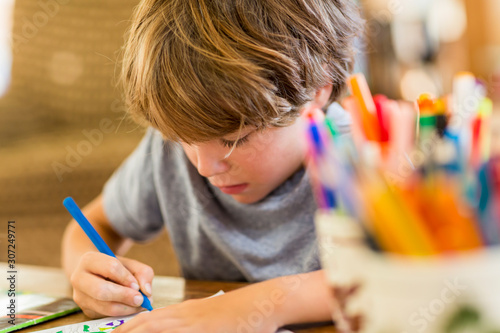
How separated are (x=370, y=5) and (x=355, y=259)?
9.89 ft

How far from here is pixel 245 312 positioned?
0.46 m

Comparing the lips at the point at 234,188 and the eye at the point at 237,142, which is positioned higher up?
the eye at the point at 237,142

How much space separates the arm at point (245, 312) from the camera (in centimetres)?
44

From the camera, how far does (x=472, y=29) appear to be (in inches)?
121

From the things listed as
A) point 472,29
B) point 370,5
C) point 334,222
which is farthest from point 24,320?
point 472,29

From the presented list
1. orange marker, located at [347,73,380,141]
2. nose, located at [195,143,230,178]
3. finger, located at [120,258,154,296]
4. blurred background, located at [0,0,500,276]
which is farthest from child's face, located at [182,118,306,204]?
blurred background, located at [0,0,500,276]

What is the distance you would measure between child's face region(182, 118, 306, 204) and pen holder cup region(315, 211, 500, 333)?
0.31 metres

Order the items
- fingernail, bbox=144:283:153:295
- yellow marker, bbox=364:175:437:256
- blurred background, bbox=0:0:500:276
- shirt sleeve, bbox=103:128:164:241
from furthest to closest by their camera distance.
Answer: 1. blurred background, bbox=0:0:500:276
2. shirt sleeve, bbox=103:128:164:241
3. fingernail, bbox=144:283:153:295
4. yellow marker, bbox=364:175:437:256

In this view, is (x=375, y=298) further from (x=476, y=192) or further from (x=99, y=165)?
(x=99, y=165)

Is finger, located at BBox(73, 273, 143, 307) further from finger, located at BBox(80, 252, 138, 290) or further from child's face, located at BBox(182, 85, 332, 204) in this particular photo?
child's face, located at BBox(182, 85, 332, 204)

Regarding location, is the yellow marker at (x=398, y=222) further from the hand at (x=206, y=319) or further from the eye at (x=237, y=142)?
the eye at (x=237, y=142)

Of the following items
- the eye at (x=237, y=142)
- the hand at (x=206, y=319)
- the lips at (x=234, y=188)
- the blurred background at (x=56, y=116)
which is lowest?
the hand at (x=206, y=319)

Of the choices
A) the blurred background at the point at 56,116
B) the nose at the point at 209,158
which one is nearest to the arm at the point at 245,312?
the nose at the point at 209,158

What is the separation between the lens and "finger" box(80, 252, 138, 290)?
0.54m
